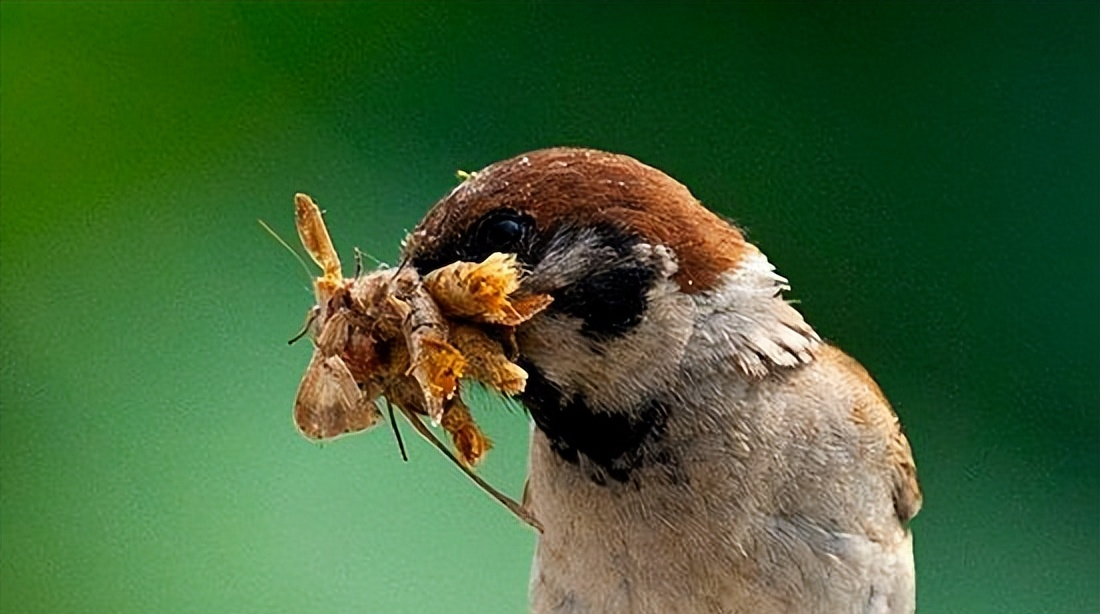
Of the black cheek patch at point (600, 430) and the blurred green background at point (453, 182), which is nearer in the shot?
the black cheek patch at point (600, 430)

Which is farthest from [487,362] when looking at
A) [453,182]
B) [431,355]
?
[453,182]

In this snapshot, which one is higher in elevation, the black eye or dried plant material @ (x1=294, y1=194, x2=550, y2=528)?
the black eye

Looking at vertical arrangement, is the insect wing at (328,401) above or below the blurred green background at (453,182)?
above

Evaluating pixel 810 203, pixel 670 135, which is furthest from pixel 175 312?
pixel 810 203

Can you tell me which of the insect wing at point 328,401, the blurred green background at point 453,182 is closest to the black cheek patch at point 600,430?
the insect wing at point 328,401

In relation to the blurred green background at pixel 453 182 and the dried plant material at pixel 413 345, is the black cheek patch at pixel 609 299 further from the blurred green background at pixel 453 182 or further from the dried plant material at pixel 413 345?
the blurred green background at pixel 453 182

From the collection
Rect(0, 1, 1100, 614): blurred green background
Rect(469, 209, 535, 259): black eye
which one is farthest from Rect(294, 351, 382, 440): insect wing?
Rect(0, 1, 1100, 614): blurred green background

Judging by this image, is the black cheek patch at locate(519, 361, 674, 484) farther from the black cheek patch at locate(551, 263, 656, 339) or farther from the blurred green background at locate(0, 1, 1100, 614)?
the blurred green background at locate(0, 1, 1100, 614)

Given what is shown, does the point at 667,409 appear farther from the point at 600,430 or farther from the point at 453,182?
the point at 453,182
